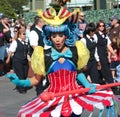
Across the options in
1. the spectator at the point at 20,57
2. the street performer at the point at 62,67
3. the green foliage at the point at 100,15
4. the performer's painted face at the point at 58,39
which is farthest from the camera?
the green foliage at the point at 100,15

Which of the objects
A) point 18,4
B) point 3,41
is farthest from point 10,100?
point 18,4

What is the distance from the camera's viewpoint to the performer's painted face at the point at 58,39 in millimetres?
5871

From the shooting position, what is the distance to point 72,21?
6.04 m

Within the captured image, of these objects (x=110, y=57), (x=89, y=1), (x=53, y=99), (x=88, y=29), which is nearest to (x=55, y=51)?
(x=53, y=99)

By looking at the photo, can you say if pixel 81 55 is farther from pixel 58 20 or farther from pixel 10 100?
pixel 10 100

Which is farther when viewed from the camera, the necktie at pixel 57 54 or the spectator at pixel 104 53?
the spectator at pixel 104 53

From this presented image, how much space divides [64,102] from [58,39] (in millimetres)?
671

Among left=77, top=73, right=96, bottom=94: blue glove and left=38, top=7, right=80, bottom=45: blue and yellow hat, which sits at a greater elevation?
left=38, top=7, right=80, bottom=45: blue and yellow hat

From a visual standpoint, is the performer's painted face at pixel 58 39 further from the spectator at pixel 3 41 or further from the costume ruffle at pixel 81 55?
the spectator at pixel 3 41

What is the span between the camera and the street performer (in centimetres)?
571

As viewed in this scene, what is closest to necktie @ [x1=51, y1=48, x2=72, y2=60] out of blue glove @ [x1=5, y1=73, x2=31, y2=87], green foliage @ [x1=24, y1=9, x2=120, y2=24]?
blue glove @ [x1=5, y1=73, x2=31, y2=87]

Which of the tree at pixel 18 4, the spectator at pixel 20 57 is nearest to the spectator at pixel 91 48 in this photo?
the spectator at pixel 20 57

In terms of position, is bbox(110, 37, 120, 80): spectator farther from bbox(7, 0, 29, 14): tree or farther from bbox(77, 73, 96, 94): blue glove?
bbox(7, 0, 29, 14): tree

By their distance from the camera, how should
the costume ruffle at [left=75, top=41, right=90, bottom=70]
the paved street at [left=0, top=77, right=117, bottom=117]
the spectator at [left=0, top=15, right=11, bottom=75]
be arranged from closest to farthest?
the costume ruffle at [left=75, top=41, right=90, bottom=70] → the paved street at [left=0, top=77, right=117, bottom=117] → the spectator at [left=0, top=15, right=11, bottom=75]
